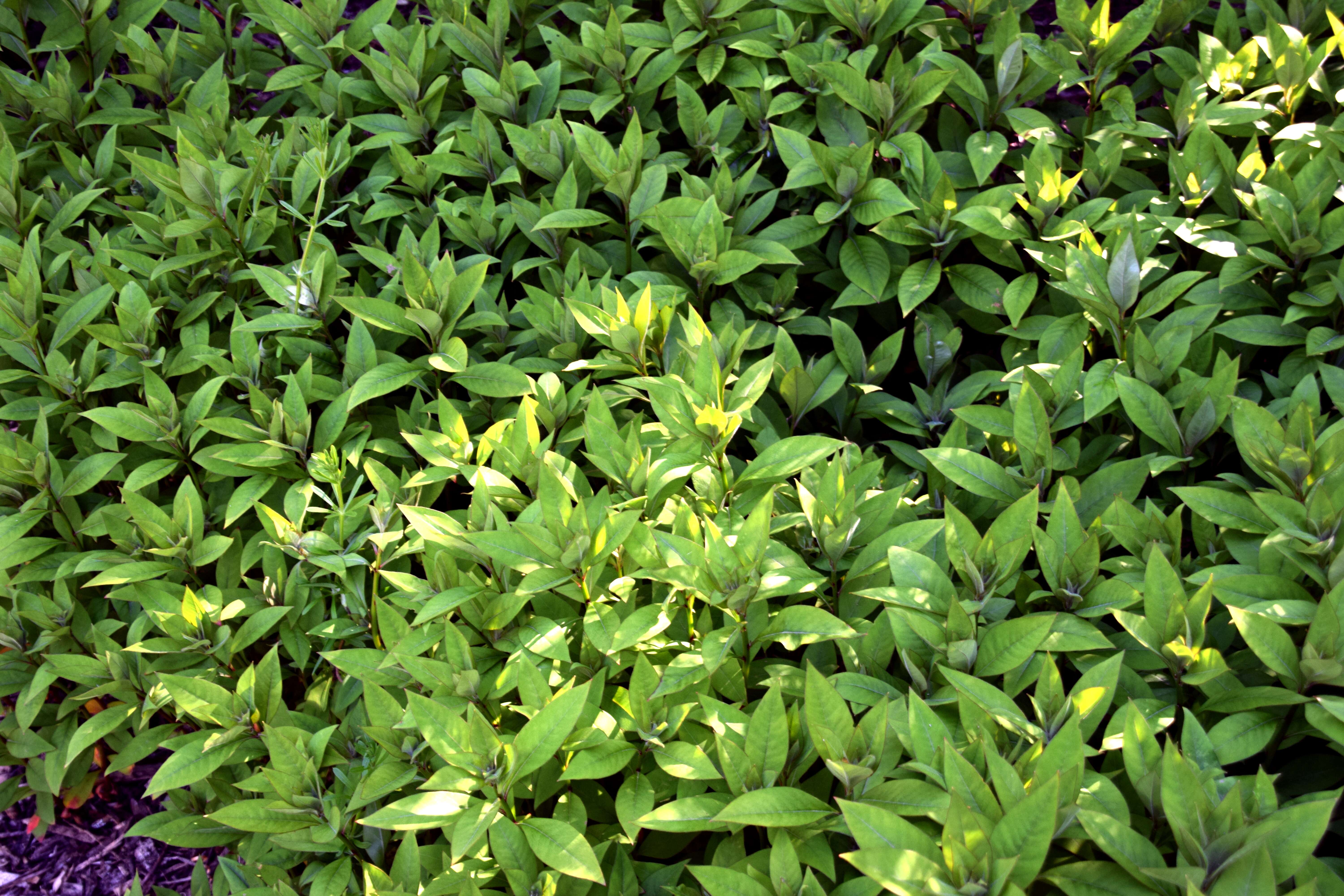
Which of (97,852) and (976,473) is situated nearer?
(976,473)

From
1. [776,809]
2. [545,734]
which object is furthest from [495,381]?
[776,809]

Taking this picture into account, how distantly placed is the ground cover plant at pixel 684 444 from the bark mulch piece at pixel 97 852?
0.18 meters

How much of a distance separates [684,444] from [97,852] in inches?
89.5

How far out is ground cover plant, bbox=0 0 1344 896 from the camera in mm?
1654

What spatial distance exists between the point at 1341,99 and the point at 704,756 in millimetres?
2478

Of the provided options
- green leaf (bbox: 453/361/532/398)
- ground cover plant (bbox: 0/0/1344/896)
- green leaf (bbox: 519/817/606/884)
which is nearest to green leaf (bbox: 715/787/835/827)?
ground cover plant (bbox: 0/0/1344/896)

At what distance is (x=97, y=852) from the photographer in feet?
9.35

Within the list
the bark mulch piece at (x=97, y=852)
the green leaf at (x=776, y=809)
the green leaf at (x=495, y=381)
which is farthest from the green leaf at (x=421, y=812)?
the bark mulch piece at (x=97, y=852)

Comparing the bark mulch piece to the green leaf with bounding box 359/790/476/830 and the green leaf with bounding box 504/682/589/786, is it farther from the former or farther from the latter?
the green leaf with bounding box 504/682/589/786

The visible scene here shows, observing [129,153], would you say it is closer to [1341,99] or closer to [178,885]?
[178,885]

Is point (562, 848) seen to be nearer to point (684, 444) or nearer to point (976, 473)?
point (684, 444)

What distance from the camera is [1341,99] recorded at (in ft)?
8.43

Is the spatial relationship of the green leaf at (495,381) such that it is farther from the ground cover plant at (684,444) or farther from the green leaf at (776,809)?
the green leaf at (776,809)

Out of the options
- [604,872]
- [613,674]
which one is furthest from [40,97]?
[604,872]
